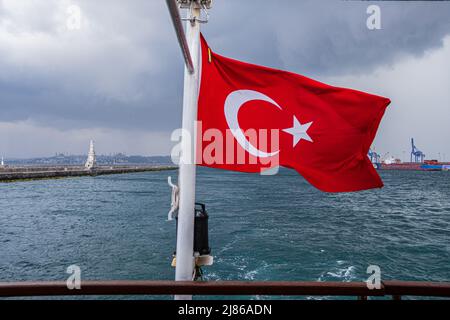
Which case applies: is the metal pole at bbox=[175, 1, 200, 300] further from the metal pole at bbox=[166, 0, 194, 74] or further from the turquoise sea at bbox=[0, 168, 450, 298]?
the turquoise sea at bbox=[0, 168, 450, 298]

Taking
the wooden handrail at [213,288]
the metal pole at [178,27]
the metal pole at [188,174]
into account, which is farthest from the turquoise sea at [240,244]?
the metal pole at [178,27]

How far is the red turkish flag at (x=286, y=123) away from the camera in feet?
13.5

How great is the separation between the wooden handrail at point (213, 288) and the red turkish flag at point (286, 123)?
5.21 feet

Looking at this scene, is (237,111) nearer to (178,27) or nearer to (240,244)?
(178,27)

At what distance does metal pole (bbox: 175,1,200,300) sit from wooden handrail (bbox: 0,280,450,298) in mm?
565

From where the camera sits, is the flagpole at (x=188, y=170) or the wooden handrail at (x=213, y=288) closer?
the wooden handrail at (x=213, y=288)

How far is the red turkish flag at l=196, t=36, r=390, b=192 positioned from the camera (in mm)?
4109

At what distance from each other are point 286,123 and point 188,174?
1.90 meters

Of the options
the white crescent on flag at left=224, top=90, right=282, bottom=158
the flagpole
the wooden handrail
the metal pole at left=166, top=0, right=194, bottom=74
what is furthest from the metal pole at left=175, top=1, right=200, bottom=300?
the white crescent on flag at left=224, top=90, right=282, bottom=158

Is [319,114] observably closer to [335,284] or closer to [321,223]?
[335,284]

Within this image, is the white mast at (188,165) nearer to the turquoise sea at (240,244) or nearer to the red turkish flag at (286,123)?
the red turkish flag at (286,123)

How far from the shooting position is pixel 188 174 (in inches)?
133

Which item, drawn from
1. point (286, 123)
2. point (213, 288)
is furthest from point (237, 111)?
point (213, 288)

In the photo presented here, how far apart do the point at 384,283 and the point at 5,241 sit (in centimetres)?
2331
